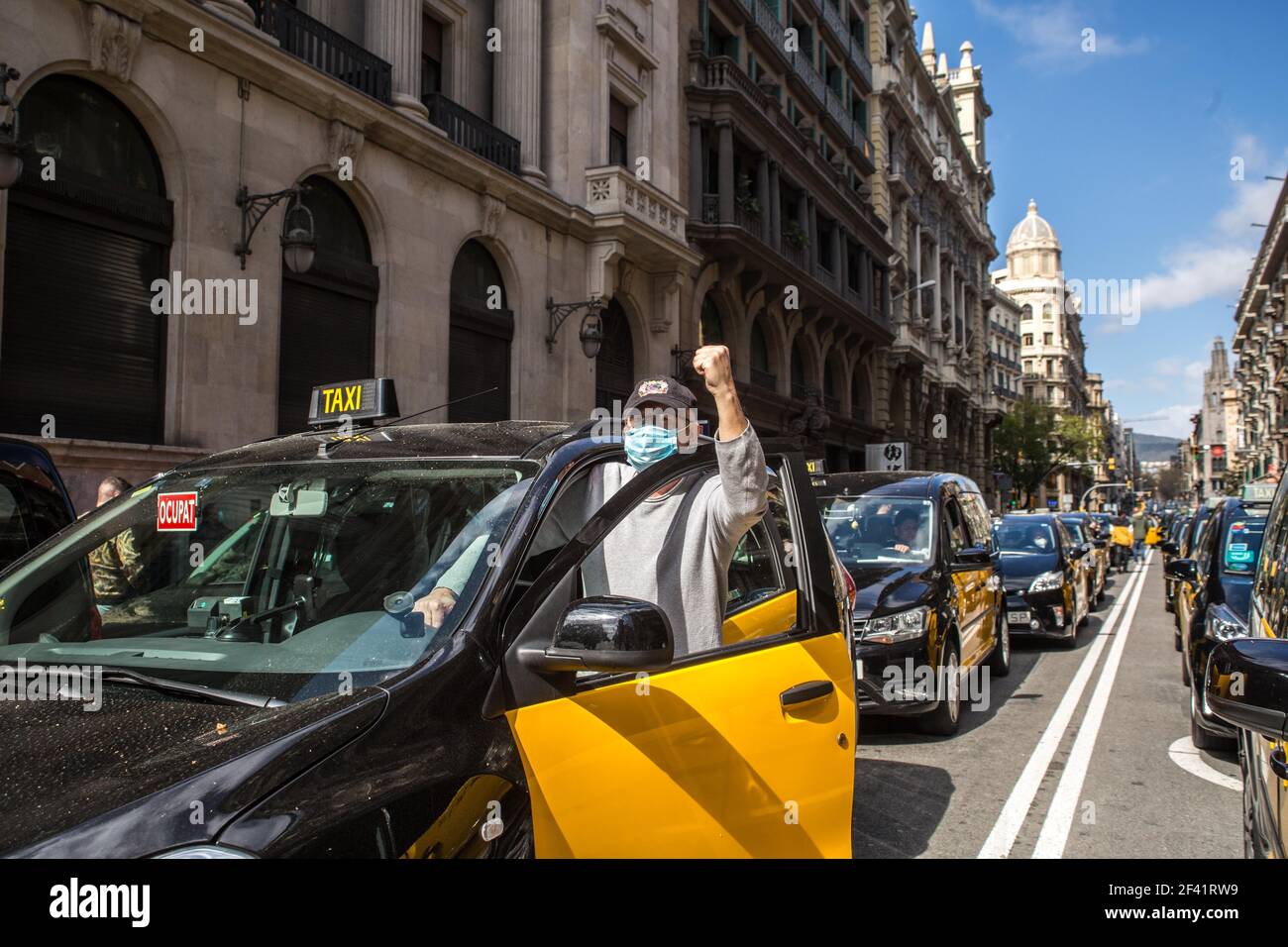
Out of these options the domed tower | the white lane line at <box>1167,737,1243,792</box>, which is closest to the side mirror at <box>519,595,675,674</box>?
the white lane line at <box>1167,737,1243,792</box>

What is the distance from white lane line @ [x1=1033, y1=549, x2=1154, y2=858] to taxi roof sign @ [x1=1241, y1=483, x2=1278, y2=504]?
221 centimetres

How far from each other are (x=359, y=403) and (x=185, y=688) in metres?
1.86

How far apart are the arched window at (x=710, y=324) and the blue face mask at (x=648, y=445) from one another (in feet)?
73.7

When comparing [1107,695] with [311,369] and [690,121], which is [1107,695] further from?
[690,121]

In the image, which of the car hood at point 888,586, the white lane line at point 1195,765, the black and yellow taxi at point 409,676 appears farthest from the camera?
the car hood at point 888,586

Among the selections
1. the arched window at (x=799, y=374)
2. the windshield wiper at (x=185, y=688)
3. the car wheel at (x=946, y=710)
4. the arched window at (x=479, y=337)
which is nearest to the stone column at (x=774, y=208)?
the arched window at (x=799, y=374)

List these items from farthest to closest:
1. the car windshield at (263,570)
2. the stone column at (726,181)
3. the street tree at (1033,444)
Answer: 1. the street tree at (1033,444)
2. the stone column at (726,181)
3. the car windshield at (263,570)

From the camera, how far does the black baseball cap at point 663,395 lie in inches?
124

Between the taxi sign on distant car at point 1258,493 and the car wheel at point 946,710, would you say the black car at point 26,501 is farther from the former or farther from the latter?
the taxi sign on distant car at point 1258,493

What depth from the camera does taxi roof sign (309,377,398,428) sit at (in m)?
3.82

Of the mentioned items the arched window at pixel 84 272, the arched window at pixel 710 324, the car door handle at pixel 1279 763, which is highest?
the arched window at pixel 710 324

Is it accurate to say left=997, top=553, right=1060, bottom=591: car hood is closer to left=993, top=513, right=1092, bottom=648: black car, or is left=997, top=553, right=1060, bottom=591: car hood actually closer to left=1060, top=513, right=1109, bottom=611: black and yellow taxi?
left=993, top=513, right=1092, bottom=648: black car

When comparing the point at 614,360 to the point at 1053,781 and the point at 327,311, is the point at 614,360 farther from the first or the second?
the point at 1053,781
